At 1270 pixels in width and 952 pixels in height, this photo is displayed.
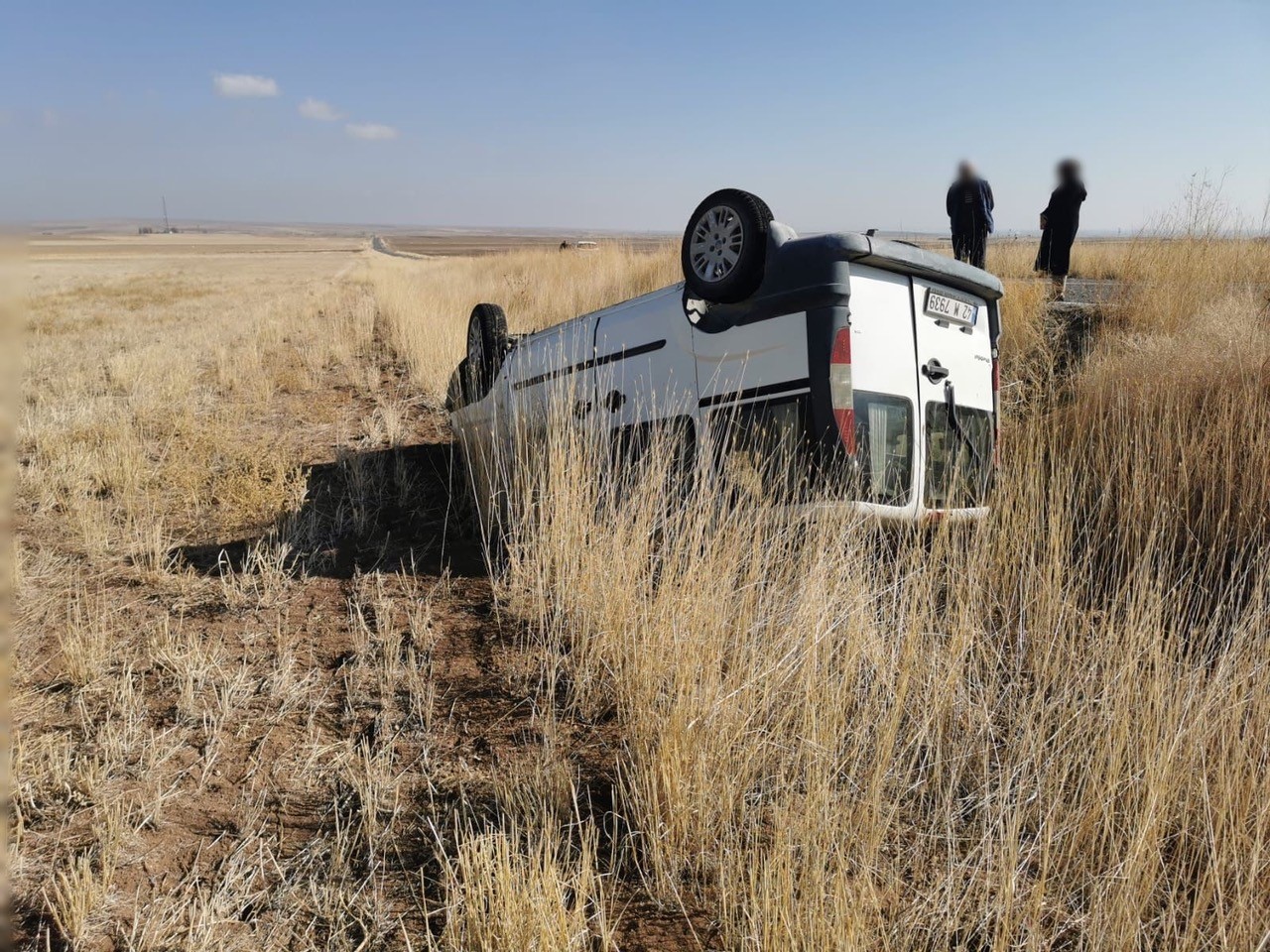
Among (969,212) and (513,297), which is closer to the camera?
(969,212)

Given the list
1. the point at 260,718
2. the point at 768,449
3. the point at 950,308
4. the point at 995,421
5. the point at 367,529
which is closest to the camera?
the point at 260,718

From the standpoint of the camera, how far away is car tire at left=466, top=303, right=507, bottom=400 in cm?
613

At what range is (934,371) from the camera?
3859 millimetres

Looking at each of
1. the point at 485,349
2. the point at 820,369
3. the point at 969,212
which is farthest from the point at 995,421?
the point at 969,212

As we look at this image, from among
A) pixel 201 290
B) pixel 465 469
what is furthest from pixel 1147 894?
pixel 201 290

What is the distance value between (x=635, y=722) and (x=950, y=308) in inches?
104

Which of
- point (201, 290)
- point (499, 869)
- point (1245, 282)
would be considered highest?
point (201, 290)

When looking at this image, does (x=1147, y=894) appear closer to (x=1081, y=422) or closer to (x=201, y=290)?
(x=1081, y=422)

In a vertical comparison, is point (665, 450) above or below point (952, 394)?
below

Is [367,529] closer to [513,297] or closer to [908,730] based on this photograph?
[908,730]

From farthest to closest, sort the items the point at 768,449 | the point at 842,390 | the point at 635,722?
the point at 768,449, the point at 842,390, the point at 635,722

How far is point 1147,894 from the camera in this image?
1.97 m

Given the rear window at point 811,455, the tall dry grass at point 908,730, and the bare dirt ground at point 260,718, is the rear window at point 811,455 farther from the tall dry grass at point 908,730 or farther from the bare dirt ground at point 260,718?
the bare dirt ground at point 260,718

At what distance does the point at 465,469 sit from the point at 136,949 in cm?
443
